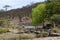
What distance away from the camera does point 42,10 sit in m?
40.2

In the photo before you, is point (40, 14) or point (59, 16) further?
point (40, 14)

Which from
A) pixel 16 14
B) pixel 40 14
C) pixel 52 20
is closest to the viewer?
pixel 52 20

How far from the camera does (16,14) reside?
269 feet

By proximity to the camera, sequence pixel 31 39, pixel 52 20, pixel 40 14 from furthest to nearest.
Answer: pixel 40 14 → pixel 52 20 → pixel 31 39

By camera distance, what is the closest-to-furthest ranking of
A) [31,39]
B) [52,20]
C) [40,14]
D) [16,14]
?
[31,39] < [52,20] < [40,14] < [16,14]

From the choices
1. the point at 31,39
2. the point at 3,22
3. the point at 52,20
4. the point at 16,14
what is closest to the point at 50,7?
the point at 52,20

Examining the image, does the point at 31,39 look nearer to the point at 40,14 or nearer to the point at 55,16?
the point at 55,16

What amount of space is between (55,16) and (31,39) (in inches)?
754

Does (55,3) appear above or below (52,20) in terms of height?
above

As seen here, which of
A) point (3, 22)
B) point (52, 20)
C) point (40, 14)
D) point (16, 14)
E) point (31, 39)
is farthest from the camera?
point (16, 14)

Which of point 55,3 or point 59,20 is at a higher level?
point 55,3

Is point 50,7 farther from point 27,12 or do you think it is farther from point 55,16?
point 27,12

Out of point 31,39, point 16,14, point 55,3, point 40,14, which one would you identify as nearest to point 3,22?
point 40,14

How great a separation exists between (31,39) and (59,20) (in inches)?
757
